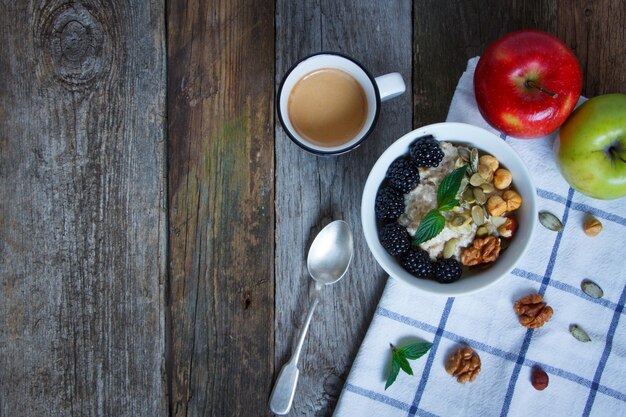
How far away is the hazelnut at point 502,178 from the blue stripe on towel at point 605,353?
1.16ft

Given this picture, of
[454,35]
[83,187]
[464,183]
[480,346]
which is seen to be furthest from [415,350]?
[83,187]

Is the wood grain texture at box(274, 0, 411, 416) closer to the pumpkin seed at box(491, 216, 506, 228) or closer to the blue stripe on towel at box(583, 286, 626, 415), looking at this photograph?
the pumpkin seed at box(491, 216, 506, 228)

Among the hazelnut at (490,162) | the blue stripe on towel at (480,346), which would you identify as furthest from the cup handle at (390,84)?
the blue stripe on towel at (480,346)

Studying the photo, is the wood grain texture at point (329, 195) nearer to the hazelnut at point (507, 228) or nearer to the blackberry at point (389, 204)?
the blackberry at point (389, 204)

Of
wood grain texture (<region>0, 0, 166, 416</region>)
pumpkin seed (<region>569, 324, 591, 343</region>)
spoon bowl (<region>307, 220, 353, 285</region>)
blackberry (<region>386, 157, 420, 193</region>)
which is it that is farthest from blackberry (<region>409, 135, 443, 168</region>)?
wood grain texture (<region>0, 0, 166, 416</region>)

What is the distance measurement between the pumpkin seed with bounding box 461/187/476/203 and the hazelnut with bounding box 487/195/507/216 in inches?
1.3

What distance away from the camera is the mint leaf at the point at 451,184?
112cm

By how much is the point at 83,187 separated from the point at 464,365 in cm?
89

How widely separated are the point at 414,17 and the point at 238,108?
1.41ft

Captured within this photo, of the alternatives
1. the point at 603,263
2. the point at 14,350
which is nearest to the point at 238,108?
the point at 14,350

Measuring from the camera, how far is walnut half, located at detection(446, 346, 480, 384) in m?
1.26

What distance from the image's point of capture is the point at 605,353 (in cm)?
127

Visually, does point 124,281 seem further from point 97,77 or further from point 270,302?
point 97,77

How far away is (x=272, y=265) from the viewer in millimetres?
1351
